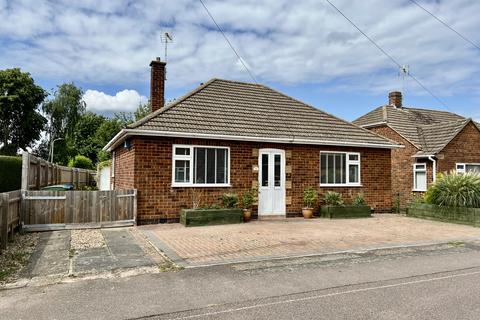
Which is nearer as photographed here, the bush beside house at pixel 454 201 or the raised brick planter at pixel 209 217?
the raised brick planter at pixel 209 217

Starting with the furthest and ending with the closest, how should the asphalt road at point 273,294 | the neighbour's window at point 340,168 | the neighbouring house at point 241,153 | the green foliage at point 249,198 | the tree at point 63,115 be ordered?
the tree at point 63,115 → the neighbour's window at point 340,168 → the green foliage at point 249,198 → the neighbouring house at point 241,153 → the asphalt road at point 273,294

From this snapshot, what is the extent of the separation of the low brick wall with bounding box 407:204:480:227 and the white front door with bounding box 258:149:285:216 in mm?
5628

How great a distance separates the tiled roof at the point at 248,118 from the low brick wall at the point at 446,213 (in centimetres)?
281

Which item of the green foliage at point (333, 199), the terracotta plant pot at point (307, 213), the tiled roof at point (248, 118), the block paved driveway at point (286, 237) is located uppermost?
the tiled roof at point (248, 118)

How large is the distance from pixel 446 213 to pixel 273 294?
11293mm

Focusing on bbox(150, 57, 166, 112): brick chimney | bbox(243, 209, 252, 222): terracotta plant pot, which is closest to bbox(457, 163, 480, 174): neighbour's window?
bbox(243, 209, 252, 222): terracotta plant pot

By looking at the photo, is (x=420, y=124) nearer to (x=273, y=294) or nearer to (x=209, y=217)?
(x=209, y=217)

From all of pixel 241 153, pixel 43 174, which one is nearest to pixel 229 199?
pixel 241 153

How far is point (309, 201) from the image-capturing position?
14539mm

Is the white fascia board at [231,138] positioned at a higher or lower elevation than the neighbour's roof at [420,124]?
lower

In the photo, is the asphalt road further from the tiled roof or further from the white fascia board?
the tiled roof

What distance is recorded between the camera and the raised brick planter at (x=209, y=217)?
11898 millimetres

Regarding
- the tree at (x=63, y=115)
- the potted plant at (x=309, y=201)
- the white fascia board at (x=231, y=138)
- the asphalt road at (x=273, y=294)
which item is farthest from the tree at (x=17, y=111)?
the asphalt road at (x=273, y=294)

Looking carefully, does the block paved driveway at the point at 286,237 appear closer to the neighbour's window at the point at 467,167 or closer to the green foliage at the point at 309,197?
the green foliage at the point at 309,197
